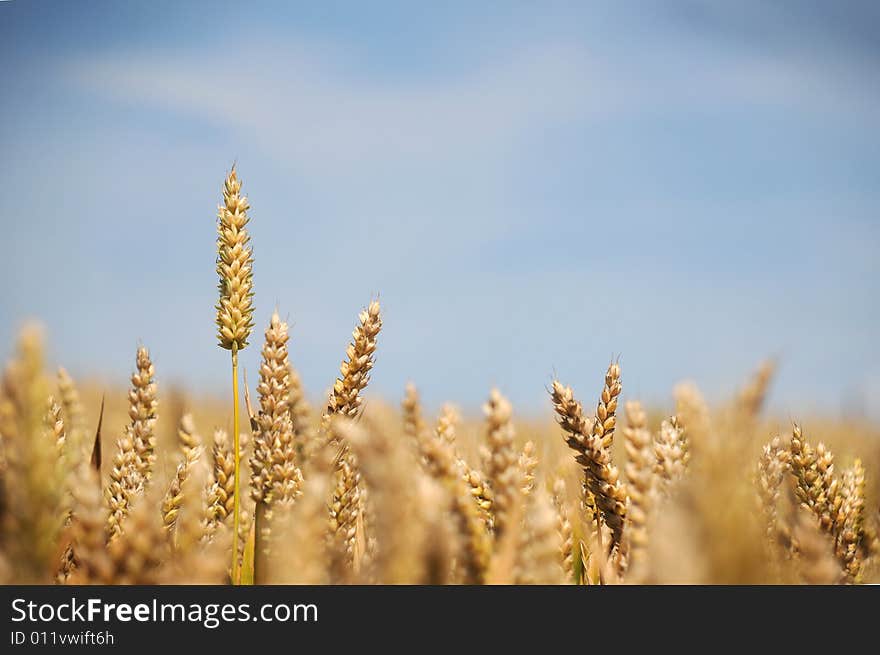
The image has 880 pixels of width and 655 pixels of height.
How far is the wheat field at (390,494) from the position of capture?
684 millimetres

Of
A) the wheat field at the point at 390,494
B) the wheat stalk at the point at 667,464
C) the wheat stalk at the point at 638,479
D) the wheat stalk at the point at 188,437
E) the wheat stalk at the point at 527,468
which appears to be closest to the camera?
the wheat field at the point at 390,494

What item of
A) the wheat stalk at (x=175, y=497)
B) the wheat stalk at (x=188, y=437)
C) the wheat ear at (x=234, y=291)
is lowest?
the wheat stalk at (x=175, y=497)

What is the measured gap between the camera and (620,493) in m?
1.30

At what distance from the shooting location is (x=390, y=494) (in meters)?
0.68

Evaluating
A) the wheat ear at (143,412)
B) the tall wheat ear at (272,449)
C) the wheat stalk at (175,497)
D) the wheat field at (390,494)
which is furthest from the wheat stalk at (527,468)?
the wheat ear at (143,412)

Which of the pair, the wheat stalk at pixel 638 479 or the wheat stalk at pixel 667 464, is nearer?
the wheat stalk at pixel 638 479

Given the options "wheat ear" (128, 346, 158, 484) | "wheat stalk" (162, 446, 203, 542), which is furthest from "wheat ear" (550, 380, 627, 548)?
"wheat ear" (128, 346, 158, 484)

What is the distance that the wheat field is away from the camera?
68 centimetres

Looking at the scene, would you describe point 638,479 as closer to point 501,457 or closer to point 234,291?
point 501,457

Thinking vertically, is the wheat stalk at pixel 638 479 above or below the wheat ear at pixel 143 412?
below

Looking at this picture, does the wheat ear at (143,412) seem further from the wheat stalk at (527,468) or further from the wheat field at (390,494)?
the wheat stalk at (527,468)
